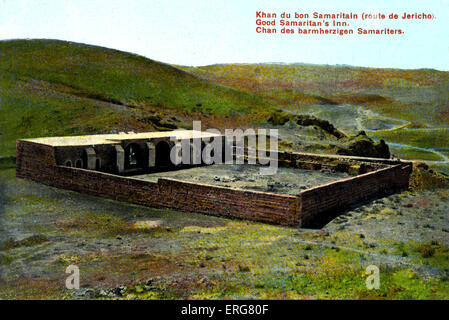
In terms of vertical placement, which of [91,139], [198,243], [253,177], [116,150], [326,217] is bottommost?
[198,243]

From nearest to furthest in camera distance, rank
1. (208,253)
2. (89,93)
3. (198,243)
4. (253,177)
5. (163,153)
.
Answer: (208,253)
(198,243)
(253,177)
(163,153)
(89,93)

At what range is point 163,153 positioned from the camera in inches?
1177

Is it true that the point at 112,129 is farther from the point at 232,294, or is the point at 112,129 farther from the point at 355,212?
the point at 232,294

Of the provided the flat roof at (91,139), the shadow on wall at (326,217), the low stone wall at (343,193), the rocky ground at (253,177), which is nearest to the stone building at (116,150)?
the flat roof at (91,139)

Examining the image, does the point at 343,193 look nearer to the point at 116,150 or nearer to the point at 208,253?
the point at 208,253

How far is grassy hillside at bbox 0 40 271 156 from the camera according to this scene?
144 feet

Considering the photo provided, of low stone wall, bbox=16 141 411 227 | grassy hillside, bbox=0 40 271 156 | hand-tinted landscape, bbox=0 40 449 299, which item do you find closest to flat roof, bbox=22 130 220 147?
low stone wall, bbox=16 141 411 227

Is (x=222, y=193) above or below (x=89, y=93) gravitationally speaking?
below

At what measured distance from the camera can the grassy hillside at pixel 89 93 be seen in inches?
1722

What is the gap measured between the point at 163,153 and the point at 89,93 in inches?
1324

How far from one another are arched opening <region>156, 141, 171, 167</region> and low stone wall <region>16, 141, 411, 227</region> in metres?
8.09

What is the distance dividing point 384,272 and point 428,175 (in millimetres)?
15958

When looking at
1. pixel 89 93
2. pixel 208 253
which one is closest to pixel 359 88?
pixel 89 93

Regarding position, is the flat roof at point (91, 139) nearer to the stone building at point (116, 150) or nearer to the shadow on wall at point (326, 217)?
the stone building at point (116, 150)
